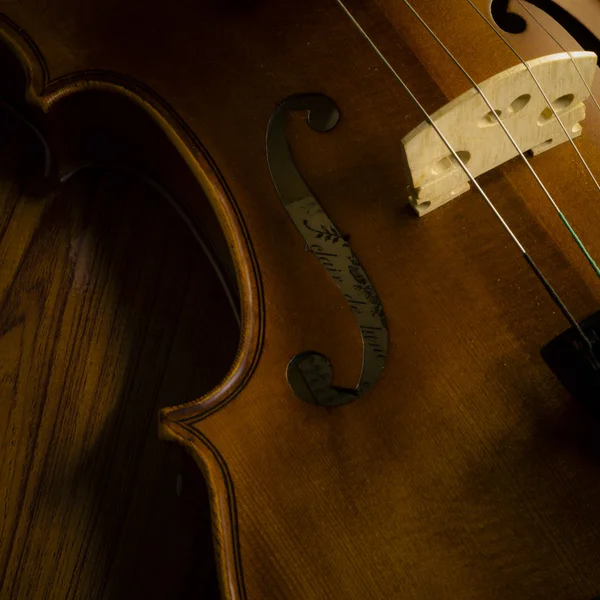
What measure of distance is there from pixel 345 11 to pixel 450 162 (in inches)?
11.7

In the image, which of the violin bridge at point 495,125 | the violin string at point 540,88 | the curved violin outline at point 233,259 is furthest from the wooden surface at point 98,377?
the violin string at point 540,88

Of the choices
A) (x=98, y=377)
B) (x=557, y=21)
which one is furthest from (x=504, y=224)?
(x=98, y=377)

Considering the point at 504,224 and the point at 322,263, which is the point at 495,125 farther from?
the point at 322,263

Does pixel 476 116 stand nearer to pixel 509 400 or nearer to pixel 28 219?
pixel 509 400

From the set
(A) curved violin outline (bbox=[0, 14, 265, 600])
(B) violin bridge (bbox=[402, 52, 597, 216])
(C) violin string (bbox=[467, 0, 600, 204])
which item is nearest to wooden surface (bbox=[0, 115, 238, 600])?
(A) curved violin outline (bbox=[0, 14, 265, 600])

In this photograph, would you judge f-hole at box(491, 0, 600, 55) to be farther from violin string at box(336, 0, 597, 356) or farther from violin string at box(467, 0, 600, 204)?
violin string at box(336, 0, 597, 356)

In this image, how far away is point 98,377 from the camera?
104 cm

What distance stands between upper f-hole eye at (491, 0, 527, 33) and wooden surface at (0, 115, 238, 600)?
591 mm

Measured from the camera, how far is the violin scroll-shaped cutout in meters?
0.72

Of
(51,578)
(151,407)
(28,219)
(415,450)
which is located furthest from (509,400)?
(28,219)

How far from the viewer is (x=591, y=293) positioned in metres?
0.73

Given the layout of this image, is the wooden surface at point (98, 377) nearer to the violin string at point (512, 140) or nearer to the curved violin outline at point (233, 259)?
the curved violin outline at point (233, 259)

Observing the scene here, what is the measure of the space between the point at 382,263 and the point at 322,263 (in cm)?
7

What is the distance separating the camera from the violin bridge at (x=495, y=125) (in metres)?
0.72
